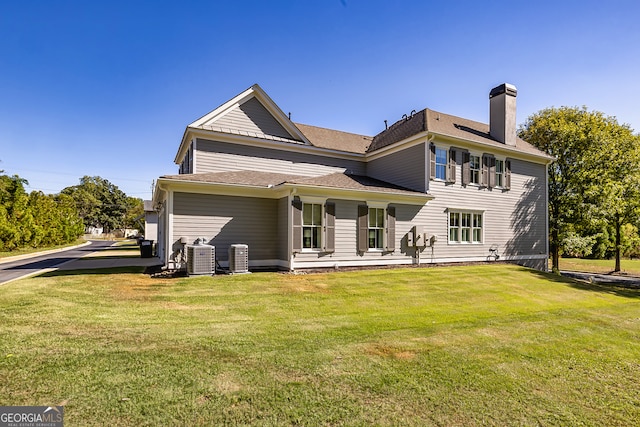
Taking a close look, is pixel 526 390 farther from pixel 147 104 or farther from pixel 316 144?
pixel 147 104

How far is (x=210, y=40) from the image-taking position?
12383mm

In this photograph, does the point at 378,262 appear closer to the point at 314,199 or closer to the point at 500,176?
the point at 314,199

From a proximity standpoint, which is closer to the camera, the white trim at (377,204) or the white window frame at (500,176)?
the white trim at (377,204)

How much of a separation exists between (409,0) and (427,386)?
1043 centimetres

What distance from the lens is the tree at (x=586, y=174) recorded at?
1884 cm

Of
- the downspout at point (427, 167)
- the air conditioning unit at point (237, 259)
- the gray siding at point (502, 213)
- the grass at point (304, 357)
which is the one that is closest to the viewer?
the grass at point (304, 357)

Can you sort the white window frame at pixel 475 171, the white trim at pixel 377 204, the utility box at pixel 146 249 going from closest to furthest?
the white trim at pixel 377 204 → the white window frame at pixel 475 171 → the utility box at pixel 146 249

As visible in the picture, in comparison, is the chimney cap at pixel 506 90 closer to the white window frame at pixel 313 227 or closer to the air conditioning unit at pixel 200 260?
the white window frame at pixel 313 227

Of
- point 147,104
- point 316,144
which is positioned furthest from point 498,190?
point 147,104

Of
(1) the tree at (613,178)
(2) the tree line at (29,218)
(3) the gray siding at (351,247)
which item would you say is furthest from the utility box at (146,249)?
(1) the tree at (613,178)

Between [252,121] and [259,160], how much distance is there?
1.80m

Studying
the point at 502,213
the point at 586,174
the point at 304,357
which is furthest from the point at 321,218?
the point at 586,174

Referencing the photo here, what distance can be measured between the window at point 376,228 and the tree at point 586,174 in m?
13.1

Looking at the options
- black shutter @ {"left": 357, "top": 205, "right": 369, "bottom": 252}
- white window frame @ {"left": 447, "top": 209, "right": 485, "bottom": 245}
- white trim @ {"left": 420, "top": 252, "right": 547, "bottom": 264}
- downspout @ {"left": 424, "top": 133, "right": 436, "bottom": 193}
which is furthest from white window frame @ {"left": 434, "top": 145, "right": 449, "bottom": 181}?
black shutter @ {"left": 357, "top": 205, "right": 369, "bottom": 252}
